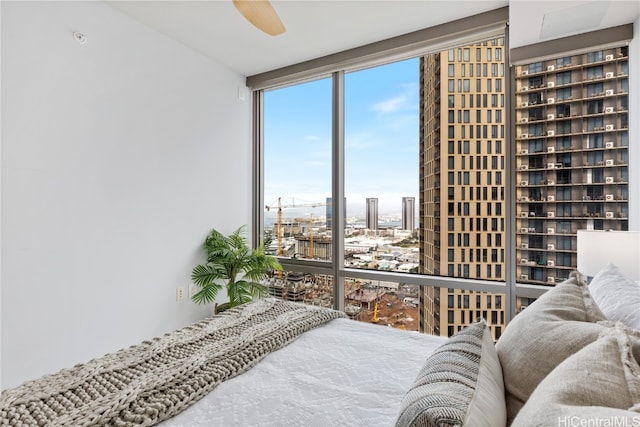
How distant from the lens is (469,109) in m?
2.84

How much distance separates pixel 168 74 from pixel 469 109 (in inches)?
96.9

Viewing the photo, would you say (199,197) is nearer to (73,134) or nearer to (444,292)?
(73,134)

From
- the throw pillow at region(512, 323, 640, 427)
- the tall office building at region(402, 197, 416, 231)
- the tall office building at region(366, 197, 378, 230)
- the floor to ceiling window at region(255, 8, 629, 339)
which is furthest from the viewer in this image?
the tall office building at region(366, 197, 378, 230)

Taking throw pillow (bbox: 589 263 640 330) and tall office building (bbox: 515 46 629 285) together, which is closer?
throw pillow (bbox: 589 263 640 330)

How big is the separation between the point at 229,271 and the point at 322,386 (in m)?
2.20

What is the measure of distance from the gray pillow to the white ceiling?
6.52ft

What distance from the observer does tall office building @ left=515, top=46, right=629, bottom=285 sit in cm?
238

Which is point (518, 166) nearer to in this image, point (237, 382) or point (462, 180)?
point (462, 180)

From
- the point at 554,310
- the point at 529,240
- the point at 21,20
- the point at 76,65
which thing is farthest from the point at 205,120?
the point at 554,310

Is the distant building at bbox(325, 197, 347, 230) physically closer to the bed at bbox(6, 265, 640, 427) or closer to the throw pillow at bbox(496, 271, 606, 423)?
the bed at bbox(6, 265, 640, 427)

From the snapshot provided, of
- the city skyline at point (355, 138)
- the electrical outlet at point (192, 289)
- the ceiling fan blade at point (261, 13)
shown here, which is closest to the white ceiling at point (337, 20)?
the city skyline at point (355, 138)

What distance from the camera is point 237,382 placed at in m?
1.22

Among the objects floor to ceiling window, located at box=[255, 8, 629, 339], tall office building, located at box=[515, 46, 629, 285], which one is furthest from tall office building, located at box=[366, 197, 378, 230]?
tall office building, located at box=[515, 46, 629, 285]

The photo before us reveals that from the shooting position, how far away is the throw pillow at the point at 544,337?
80cm
